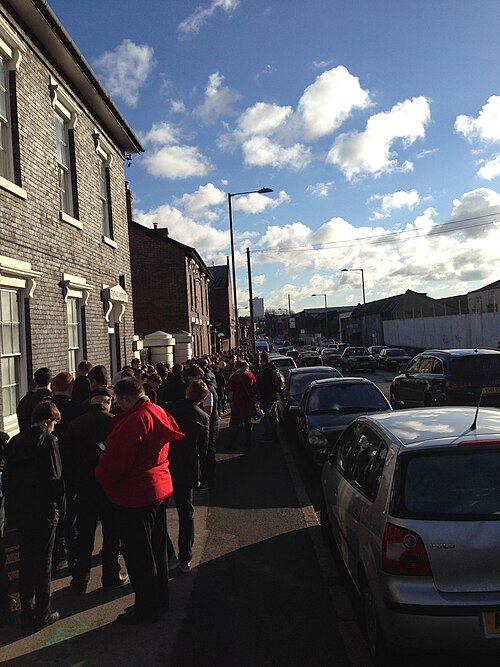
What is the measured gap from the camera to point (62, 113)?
1092 centimetres

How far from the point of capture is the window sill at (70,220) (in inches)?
409

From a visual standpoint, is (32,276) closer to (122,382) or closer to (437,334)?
(122,382)

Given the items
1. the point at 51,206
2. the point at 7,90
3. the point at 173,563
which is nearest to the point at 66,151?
the point at 51,206

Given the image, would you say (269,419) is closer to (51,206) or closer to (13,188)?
(51,206)

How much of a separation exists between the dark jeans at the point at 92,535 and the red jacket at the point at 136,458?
2.95 ft

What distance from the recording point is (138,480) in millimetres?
4457

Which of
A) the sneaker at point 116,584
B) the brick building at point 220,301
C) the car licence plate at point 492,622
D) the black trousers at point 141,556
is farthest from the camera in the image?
the brick building at point 220,301

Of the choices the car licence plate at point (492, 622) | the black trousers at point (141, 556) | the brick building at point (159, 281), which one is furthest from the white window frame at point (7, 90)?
the brick building at point (159, 281)

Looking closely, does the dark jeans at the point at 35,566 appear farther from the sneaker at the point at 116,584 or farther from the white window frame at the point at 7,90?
the white window frame at the point at 7,90

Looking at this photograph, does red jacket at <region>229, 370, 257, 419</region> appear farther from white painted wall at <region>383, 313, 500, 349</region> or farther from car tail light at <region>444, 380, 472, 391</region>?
white painted wall at <region>383, 313, 500, 349</region>

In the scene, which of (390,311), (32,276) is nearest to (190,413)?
(32,276)

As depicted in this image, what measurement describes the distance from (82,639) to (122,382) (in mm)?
→ 1860

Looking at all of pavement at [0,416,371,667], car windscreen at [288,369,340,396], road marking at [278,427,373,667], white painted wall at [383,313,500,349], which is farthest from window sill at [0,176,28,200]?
white painted wall at [383,313,500,349]

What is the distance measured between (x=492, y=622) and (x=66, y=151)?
10.5 metres
